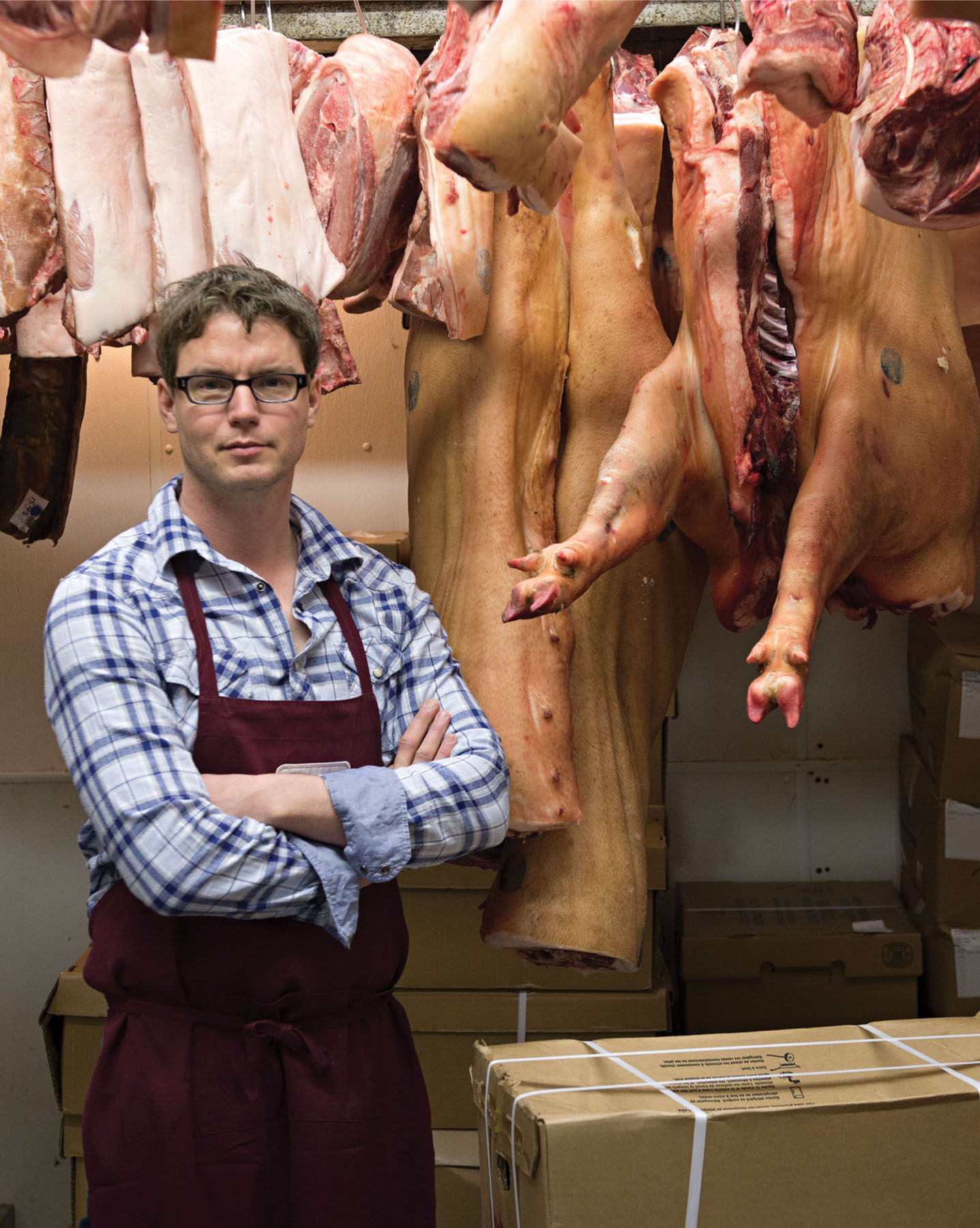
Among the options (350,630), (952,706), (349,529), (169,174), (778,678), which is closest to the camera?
(778,678)

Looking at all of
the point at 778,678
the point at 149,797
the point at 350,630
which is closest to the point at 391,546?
the point at 350,630

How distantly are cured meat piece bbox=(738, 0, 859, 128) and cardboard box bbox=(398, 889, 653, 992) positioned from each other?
171 cm

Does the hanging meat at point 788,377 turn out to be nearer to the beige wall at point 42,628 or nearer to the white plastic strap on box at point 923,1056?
the white plastic strap on box at point 923,1056

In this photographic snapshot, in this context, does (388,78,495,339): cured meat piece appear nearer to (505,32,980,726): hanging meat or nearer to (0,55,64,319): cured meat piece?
(505,32,980,726): hanging meat

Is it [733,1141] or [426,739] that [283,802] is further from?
[733,1141]

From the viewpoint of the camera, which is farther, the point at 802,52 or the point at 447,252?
the point at 447,252

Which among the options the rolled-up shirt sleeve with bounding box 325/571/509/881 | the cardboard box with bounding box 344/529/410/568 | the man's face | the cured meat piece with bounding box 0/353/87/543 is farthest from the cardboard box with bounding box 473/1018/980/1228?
the cured meat piece with bounding box 0/353/87/543

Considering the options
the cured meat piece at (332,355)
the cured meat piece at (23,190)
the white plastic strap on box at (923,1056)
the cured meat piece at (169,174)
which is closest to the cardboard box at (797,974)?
the white plastic strap on box at (923,1056)

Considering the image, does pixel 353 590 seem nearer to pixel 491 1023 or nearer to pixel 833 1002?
pixel 491 1023

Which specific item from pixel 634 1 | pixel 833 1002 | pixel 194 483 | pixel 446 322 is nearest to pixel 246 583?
pixel 194 483

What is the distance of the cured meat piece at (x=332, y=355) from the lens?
208 centimetres

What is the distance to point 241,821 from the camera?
1639 millimetres

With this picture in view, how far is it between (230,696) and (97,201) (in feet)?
2.53

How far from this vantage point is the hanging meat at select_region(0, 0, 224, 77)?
115cm
